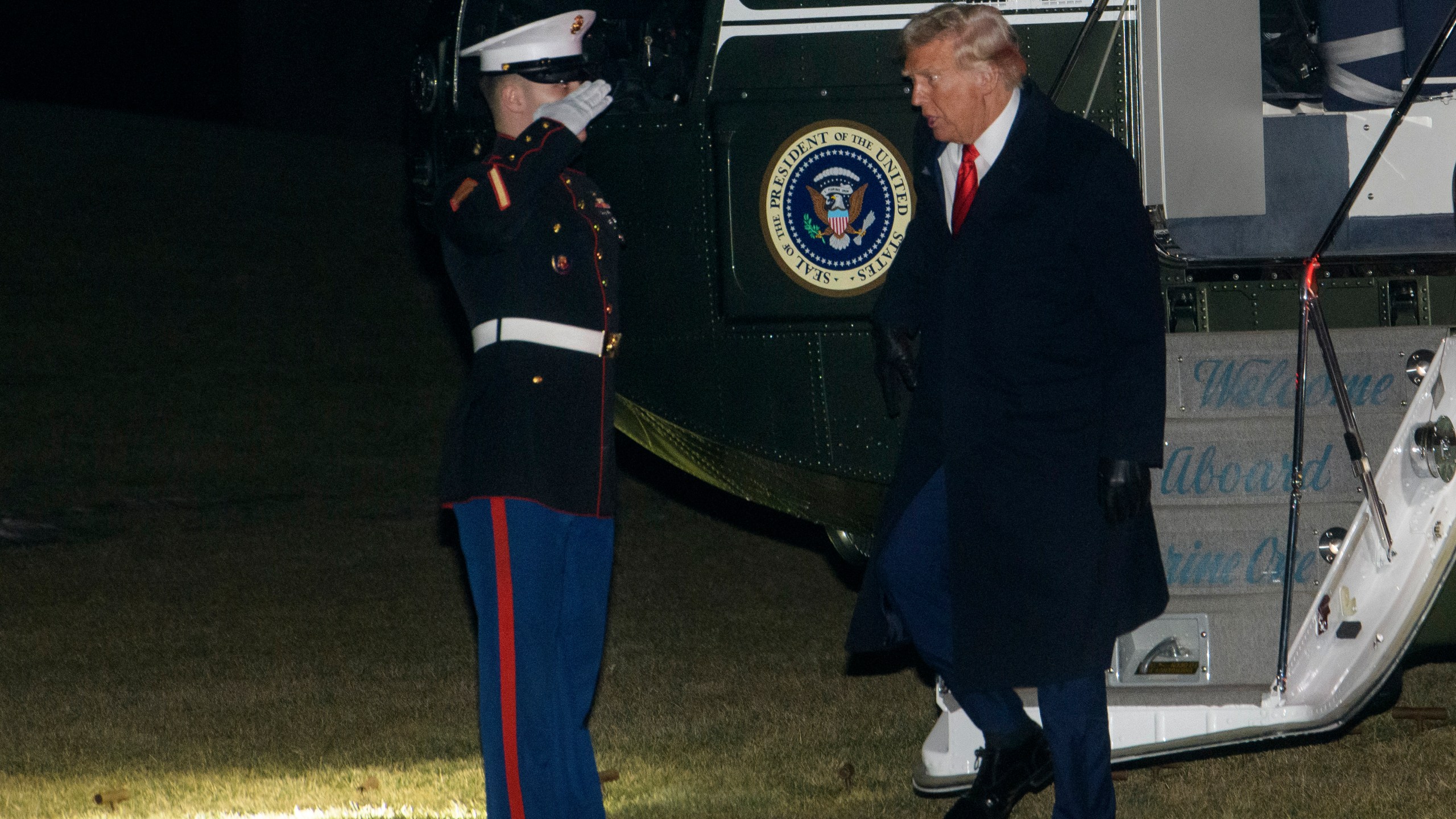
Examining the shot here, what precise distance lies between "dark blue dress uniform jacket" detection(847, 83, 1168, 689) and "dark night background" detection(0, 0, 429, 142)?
1549 centimetres

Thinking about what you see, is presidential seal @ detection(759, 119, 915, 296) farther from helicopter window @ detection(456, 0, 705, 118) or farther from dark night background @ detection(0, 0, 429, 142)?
dark night background @ detection(0, 0, 429, 142)

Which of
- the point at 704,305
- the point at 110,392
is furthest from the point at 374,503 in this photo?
the point at 704,305

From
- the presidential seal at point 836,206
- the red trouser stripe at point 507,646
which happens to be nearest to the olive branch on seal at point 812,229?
the presidential seal at point 836,206

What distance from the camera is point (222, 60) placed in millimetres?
18625

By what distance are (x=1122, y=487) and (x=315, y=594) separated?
161 inches

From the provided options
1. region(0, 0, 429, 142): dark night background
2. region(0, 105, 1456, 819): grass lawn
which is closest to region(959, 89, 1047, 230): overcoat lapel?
region(0, 105, 1456, 819): grass lawn

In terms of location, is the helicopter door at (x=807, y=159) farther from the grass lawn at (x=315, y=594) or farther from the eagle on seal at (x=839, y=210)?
the grass lawn at (x=315, y=594)

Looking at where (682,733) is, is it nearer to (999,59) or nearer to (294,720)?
(294,720)

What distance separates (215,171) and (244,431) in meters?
6.21

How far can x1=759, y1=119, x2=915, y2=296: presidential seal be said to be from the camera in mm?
→ 3990

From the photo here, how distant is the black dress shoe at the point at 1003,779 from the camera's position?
303cm

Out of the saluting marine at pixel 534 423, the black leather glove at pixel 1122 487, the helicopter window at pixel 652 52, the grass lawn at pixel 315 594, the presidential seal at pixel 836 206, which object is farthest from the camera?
the helicopter window at pixel 652 52

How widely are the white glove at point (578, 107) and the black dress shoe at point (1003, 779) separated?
55.8 inches

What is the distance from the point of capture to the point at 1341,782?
143 inches
